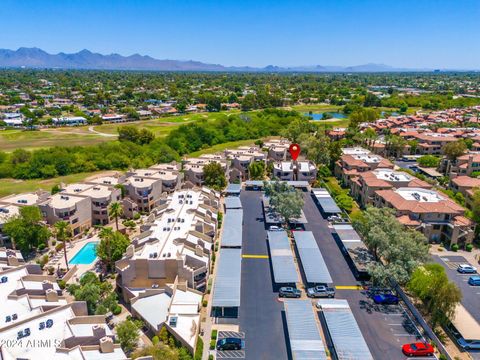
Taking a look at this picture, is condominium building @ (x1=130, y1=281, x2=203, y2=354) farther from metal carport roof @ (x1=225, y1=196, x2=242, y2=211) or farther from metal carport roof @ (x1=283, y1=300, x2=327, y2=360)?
metal carport roof @ (x1=225, y1=196, x2=242, y2=211)

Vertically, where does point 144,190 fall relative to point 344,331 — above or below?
above

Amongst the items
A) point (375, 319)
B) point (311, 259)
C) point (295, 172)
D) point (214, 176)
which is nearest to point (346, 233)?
point (311, 259)

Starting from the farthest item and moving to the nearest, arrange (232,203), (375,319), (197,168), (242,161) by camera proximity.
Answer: (242,161) < (197,168) < (232,203) < (375,319)

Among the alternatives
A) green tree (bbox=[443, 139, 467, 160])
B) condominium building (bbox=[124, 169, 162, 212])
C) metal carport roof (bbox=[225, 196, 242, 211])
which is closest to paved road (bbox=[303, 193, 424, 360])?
metal carport roof (bbox=[225, 196, 242, 211])

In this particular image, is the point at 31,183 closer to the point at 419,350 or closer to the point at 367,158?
the point at 367,158

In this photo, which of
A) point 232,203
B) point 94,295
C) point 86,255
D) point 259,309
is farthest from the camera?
point 232,203

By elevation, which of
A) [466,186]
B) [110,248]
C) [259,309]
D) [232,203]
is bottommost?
[259,309]

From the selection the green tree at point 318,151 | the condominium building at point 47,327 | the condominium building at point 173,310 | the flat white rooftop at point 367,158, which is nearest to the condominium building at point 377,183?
the flat white rooftop at point 367,158

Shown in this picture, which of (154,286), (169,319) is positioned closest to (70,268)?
(154,286)
